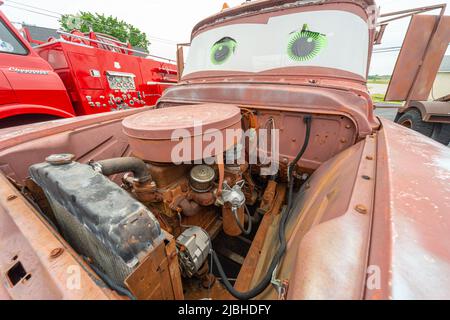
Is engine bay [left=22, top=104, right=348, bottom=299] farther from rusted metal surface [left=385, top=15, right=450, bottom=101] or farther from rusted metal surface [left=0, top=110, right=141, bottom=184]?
rusted metal surface [left=385, top=15, right=450, bottom=101]

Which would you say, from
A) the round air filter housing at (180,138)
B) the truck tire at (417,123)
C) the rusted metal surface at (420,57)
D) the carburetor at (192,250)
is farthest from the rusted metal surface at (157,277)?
the truck tire at (417,123)

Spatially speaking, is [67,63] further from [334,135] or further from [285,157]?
[334,135]

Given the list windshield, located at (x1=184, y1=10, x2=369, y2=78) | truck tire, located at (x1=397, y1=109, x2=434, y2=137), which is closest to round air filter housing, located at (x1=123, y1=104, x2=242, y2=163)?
windshield, located at (x1=184, y1=10, x2=369, y2=78)

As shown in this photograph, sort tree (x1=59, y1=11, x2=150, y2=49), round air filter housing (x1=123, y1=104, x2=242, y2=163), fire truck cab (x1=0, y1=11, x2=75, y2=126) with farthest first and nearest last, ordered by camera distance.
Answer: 1. tree (x1=59, y1=11, x2=150, y2=49)
2. fire truck cab (x1=0, y1=11, x2=75, y2=126)
3. round air filter housing (x1=123, y1=104, x2=242, y2=163)

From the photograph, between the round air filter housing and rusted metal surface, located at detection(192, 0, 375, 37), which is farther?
rusted metal surface, located at detection(192, 0, 375, 37)

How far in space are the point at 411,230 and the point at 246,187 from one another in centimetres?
124

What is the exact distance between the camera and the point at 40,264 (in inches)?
21.0

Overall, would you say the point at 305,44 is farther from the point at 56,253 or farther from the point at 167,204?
the point at 56,253

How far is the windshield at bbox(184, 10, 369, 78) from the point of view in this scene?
61.6 inches

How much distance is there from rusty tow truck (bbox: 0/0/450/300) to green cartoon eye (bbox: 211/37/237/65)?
0.5 inches

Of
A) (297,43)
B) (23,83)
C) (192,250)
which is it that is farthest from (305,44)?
(23,83)
